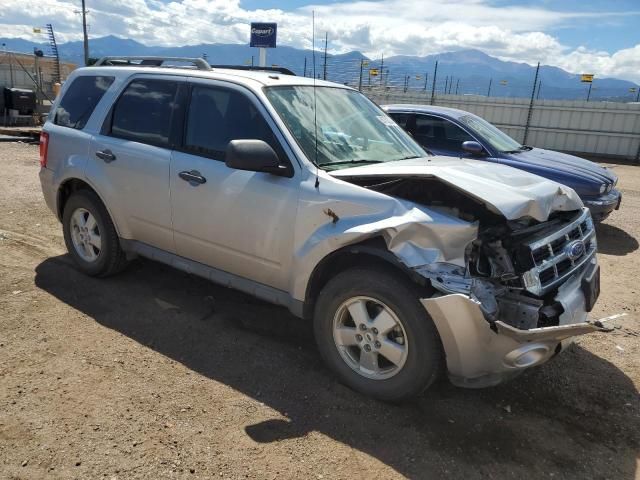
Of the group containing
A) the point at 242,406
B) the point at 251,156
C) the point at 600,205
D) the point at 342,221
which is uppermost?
the point at 251,156

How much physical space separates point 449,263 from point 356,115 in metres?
1.68

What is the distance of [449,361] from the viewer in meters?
2.83

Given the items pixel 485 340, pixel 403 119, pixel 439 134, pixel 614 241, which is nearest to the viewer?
pixel 485 340

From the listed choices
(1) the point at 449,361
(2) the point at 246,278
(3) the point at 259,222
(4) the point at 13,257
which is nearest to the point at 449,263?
(1) the point at 449,361

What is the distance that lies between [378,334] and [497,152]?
5058 millimetres

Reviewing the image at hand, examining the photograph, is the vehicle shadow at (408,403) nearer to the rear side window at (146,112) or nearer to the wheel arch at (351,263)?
the wheel arch at (351,263)

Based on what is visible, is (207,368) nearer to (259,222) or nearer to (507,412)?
(259,222)

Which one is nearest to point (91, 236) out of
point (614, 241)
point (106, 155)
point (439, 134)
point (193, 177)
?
point (106, 155)

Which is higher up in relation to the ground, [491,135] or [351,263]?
[491,135]

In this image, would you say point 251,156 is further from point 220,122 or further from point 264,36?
point 264,36

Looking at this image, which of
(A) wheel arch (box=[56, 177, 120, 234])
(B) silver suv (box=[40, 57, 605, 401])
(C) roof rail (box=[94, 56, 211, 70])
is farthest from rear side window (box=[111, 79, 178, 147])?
(A) wheel arch (box=[56, 177, 120, 234])

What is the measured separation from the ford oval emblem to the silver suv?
0.01 m

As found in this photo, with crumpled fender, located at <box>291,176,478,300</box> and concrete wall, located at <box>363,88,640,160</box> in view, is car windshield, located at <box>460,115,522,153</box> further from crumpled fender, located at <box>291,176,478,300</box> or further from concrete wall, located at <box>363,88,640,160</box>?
concrete wall, located at <box>363,88,640,160</box>

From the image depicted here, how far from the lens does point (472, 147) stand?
23.3 feet
